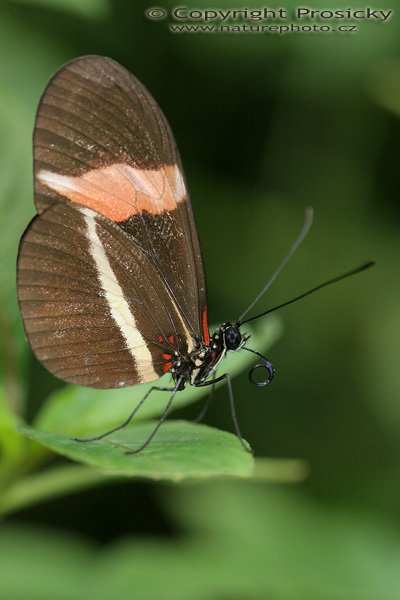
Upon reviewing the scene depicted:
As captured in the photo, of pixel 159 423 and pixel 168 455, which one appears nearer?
pixel 168 455

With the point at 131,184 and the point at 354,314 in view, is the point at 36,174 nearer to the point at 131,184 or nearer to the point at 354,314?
the point at 131,184

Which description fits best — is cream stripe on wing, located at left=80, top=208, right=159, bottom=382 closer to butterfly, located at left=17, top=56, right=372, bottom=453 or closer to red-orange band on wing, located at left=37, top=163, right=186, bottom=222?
butterfly, located at left=17, top=56, right=372, bottom=453

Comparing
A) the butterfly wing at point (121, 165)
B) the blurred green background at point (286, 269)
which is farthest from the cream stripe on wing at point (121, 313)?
the blurred green background at point (286, 269)

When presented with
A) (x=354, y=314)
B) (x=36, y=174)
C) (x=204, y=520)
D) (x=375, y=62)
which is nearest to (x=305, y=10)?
(x=375, y=62)
